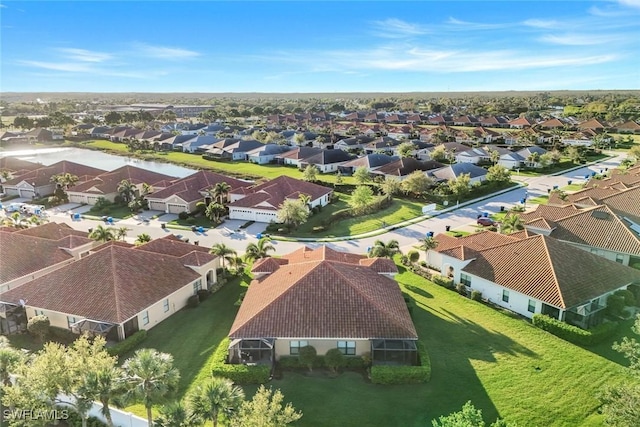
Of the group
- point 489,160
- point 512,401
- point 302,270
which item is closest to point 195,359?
point 302,270

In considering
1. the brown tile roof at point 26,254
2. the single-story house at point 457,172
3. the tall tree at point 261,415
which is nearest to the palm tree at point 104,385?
the tall tree at point 261,415

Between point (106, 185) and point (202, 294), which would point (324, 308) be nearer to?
point (202, 294)

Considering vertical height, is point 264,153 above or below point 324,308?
above

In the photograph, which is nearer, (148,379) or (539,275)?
(148,379)

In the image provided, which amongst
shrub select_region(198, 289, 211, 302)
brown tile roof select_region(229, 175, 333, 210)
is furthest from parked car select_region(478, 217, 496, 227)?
shrub select_region(198, 289, 211, 302)

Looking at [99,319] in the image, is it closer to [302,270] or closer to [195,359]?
[195,359]
